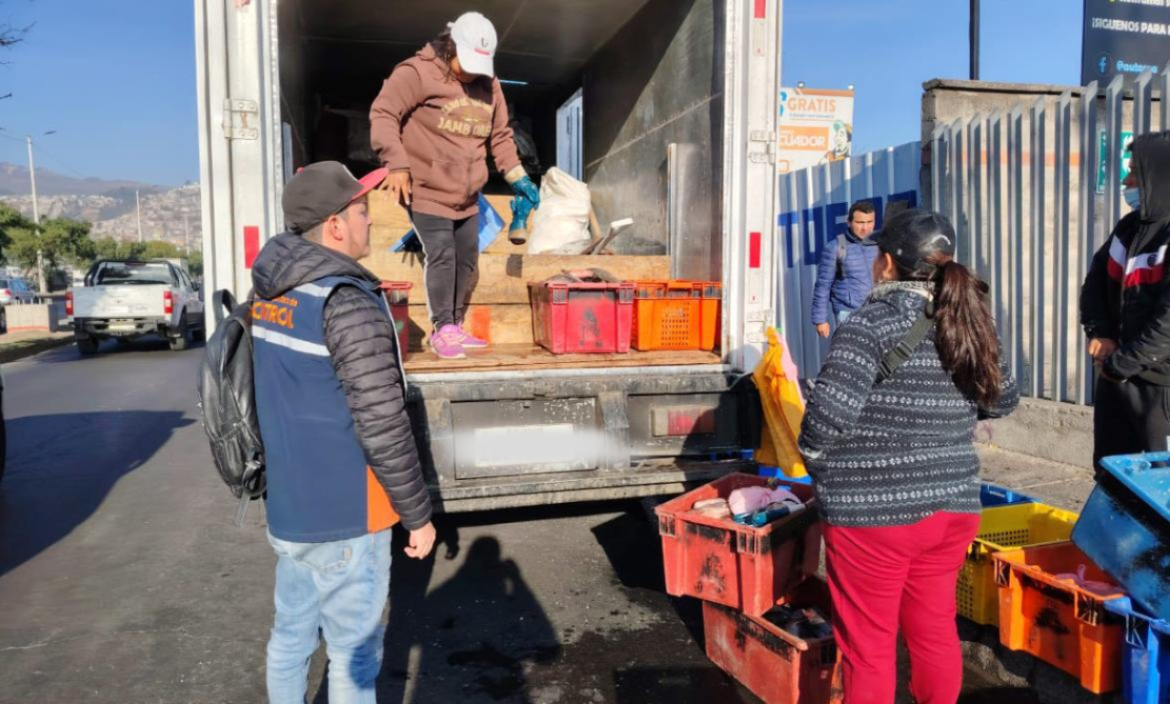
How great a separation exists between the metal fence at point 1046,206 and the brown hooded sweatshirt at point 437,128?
4.05m

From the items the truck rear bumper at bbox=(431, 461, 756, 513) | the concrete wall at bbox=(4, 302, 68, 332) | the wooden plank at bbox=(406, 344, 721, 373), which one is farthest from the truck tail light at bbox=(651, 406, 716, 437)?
the concrete wall at bbox=(4, 302, 68, 332)

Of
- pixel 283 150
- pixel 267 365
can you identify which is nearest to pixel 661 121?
pixel 283 150

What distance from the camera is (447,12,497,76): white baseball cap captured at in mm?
4180

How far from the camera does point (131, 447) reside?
25.4 ft

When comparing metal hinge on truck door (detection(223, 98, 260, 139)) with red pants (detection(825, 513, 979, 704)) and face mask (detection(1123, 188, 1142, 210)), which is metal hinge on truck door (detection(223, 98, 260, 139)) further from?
face mask (detection(1123, 188, 1142, 210))

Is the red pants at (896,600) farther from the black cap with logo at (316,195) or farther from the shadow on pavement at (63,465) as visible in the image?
the shadow on pavement at (63,465)

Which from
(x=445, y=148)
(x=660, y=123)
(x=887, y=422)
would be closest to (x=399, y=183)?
(x=445, y=148)

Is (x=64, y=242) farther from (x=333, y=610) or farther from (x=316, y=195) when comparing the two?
(x=333, y=610)

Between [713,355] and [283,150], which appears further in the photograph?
[713,355]

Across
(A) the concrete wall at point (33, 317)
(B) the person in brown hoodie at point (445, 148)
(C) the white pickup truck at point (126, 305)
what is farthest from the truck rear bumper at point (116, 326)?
(B) the person in brown hoodie at point (445, 148)

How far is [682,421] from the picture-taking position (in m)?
3.95

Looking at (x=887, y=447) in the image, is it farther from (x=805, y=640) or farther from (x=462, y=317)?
(x=462, y=317)

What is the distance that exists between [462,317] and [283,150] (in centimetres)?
129

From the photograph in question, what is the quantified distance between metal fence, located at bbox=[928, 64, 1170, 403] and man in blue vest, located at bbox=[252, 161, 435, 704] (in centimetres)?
527
